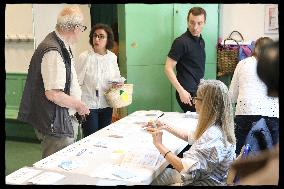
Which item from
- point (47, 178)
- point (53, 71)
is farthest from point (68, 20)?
point (47, 178)

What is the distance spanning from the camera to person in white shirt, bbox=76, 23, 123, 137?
10.1ft

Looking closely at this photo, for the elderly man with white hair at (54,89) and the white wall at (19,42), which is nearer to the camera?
the elderly man with white hair at (54,89)

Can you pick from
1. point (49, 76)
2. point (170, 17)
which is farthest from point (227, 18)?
point (49, 76)

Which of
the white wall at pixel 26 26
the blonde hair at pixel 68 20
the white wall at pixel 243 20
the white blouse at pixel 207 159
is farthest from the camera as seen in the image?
the white wall at pixel 26 26

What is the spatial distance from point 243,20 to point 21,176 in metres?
3.28

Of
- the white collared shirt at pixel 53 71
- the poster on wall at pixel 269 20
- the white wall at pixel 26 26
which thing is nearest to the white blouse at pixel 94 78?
the white collared shirt at pixel 53 71

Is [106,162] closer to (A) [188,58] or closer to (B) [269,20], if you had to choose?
(A) [188,58]

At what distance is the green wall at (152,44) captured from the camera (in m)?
4.00

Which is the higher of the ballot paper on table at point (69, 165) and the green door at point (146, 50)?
the green door at point (146, 50)

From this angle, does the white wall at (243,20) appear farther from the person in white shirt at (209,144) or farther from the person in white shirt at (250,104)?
the person in white shirt at (209,144)

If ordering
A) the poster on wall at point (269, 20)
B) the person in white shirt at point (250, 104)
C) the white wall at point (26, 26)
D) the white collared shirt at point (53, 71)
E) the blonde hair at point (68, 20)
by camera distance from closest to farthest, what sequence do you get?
the white collared shirt at point (53, 71) < the blonde hair at point (68, 20) < the person in white shirt at point (250, 104) < the poster on wall at point (269, 20) < the white wall at point (26, 26)

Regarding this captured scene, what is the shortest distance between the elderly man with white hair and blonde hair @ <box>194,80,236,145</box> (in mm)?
826

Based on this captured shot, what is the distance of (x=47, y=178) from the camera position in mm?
1626
